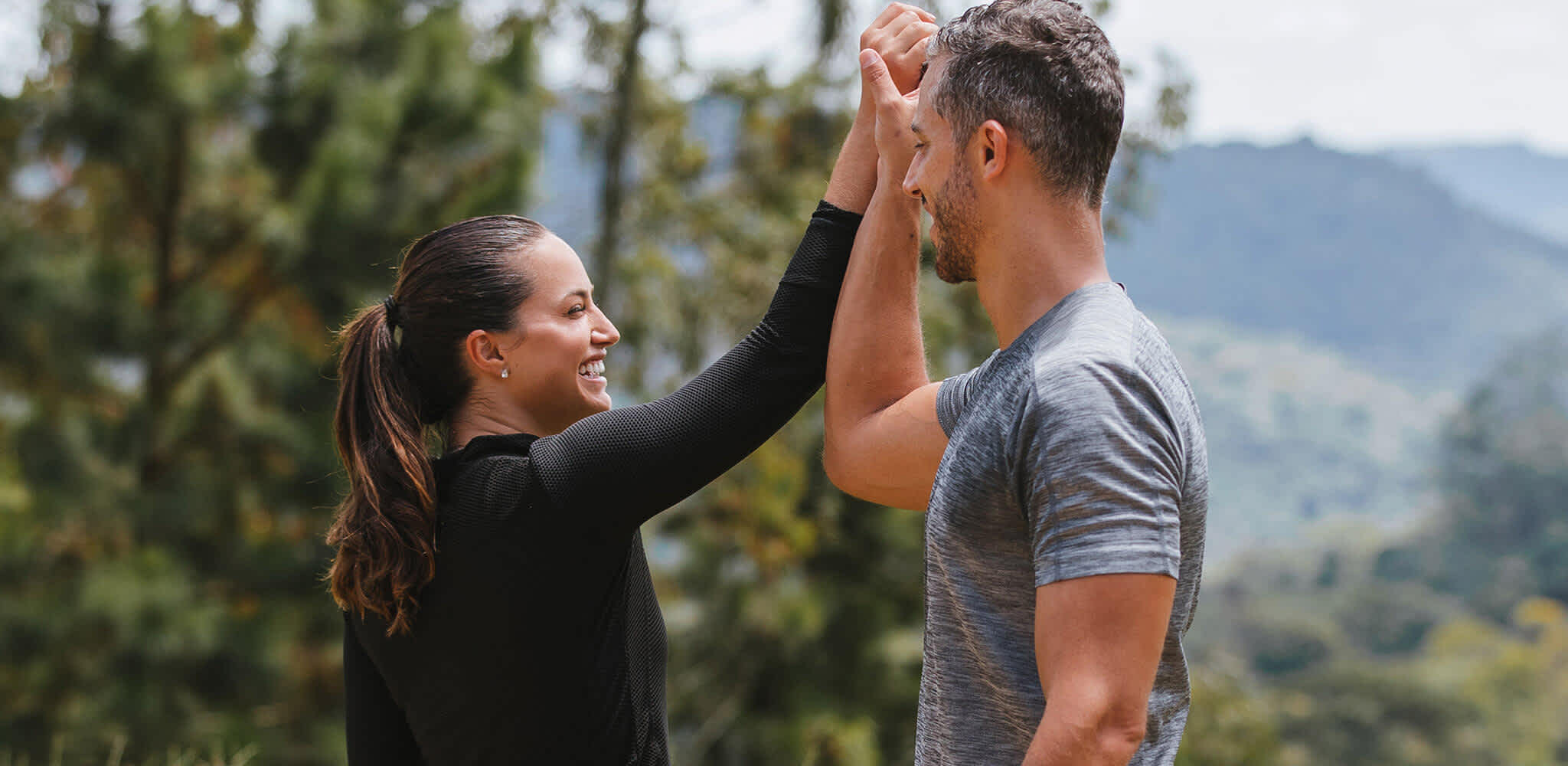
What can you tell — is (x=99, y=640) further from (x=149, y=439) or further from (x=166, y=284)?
(x=166, y=284)

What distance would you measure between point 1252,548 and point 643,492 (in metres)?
76.3

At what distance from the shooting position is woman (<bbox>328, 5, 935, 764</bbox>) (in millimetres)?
1412

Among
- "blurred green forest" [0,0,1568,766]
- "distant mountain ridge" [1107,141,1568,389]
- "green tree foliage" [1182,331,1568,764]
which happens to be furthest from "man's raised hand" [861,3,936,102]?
"distant mountain ridge" [1107,141,1568,389]

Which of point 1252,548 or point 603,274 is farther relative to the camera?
point 1252,548

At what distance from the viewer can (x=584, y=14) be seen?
9641 mm

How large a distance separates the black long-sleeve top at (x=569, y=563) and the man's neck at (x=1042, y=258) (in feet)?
0.96

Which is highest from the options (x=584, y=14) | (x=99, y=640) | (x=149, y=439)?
(x=584, y=14)

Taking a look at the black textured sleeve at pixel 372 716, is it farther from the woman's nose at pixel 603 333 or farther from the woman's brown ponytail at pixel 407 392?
the woman's nose at pixel 603 333

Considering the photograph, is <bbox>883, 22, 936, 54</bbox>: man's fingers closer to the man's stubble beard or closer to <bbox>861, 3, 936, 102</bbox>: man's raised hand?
<bbox>861, 3, 936, 102</bbox>: man's raised hand

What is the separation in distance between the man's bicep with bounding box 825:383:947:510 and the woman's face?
0.32 m

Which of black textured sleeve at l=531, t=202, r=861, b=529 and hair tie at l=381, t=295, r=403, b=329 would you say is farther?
hair tie at l=381, t=295, r=403, b=329

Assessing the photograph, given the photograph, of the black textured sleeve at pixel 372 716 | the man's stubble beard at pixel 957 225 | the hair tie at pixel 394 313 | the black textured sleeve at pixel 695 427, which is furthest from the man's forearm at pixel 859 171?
the black textured sleeve at pixel 372 716

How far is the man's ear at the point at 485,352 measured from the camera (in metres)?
1.55

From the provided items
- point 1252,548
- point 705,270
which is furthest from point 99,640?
point 1252,548
